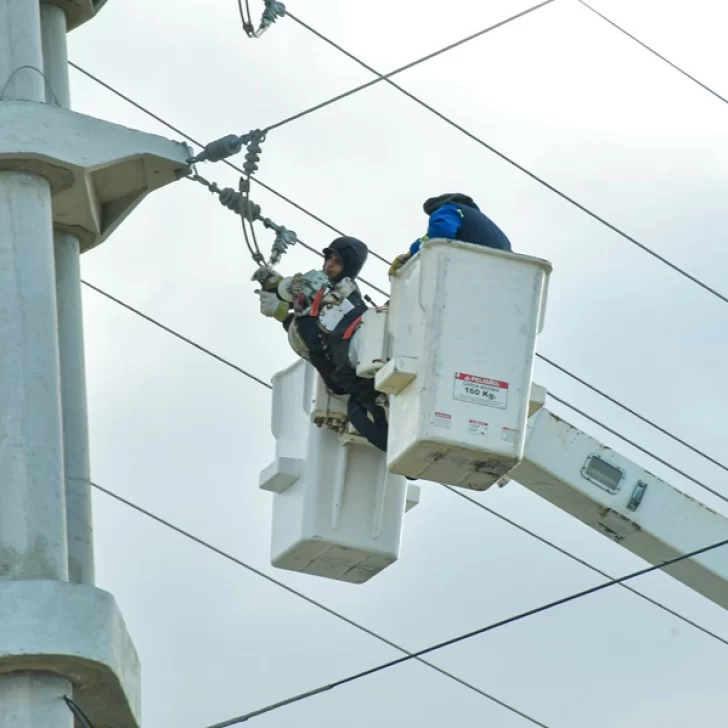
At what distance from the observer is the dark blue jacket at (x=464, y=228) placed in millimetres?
9703

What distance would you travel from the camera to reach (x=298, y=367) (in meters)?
10.7

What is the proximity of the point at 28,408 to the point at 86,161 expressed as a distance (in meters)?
1.16

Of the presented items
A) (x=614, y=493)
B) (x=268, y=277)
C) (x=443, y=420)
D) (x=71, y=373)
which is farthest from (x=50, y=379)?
(x=614, y=493)

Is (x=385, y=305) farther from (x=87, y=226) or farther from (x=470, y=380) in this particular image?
(x=87, y=226)

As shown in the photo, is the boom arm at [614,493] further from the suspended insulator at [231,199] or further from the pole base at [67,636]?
the pole base at [67,636]

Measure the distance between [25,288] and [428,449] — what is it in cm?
163

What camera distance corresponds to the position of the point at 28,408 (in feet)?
29.0

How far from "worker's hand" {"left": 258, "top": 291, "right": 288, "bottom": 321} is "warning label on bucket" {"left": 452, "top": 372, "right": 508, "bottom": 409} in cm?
139

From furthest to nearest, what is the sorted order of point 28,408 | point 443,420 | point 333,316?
point 333,316 < point 443,420 < point 28,408

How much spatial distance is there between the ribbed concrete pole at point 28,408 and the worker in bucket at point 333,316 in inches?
52.4

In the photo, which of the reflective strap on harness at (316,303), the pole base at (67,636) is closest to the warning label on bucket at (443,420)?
the reflective strap on harness at (316,303)

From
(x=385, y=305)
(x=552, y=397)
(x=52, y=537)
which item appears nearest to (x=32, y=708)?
(x=52, y=537)

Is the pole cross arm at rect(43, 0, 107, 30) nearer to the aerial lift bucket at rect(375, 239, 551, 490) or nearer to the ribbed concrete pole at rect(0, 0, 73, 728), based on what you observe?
the ribbed concrete pole at rect(0, 0, 73, 728)

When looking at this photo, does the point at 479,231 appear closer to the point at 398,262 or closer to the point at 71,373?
the point at 398,262
